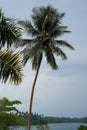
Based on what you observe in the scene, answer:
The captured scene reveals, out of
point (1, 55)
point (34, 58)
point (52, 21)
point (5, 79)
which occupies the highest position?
point (52, 21)

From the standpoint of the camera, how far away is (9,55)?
1116cm

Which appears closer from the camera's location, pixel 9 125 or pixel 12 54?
pixel 12 54

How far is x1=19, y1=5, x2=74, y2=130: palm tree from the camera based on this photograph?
150ft

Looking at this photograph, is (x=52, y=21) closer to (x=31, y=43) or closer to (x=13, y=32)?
(x=31, y=43)

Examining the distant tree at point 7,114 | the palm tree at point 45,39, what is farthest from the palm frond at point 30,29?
the distant tree at point 7,114

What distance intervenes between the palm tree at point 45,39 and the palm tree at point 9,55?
33.5 metres

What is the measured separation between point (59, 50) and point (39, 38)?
2768 mm

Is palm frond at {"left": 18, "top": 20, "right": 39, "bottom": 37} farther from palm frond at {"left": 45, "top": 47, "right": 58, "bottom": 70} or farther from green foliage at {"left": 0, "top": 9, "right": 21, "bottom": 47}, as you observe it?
green foliage at {"left": 0, "top": 9, "right": 21, "bottom": 47}

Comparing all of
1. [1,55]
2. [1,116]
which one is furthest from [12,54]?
[1,116]

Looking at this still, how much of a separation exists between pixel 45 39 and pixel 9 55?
115 ft

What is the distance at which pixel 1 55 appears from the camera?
11.1 m

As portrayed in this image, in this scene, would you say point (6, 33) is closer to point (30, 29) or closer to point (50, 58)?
point (50, 58)

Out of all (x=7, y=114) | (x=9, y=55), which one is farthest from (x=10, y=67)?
(x=7, y=114)

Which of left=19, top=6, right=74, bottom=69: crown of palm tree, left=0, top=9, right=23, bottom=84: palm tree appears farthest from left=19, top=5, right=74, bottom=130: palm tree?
left=0, top=9, right=23, bottom=84: palm tree
